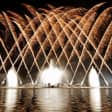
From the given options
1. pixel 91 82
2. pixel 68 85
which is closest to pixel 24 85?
pixel 68 85

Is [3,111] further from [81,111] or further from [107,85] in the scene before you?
[107,85]

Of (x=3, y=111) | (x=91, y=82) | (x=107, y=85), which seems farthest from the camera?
(x=91, y=82)

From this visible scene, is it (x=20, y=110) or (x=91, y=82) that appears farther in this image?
(x=91, y=82)

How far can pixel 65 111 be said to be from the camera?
25.4m

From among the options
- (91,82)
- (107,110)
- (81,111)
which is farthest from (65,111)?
(91,82)

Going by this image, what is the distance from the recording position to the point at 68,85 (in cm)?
8319

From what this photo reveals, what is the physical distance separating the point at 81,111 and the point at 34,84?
5670cm

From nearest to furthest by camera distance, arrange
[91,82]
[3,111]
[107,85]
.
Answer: [3,111]
[107,85]
[91,82]

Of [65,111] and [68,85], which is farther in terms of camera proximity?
[68,85]

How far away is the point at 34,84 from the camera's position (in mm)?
81812

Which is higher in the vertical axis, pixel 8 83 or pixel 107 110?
pixel 8 83

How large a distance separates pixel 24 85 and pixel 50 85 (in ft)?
17.7

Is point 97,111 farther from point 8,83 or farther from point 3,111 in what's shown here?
point 8,83

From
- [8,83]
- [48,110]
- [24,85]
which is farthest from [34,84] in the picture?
[48,110]
